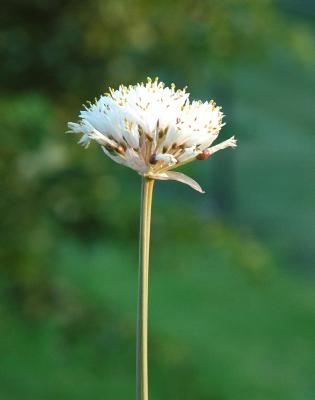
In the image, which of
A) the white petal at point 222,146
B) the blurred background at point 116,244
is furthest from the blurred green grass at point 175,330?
the white petal at point 222,146

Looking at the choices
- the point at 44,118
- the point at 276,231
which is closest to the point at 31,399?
the point at 44,118

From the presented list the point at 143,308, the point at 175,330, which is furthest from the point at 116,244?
the point at 143,308

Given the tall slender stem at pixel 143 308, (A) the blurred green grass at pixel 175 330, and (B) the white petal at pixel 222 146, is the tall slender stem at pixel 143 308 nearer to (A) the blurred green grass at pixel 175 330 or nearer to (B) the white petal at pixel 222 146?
(B) the white petal at pixel 222 146

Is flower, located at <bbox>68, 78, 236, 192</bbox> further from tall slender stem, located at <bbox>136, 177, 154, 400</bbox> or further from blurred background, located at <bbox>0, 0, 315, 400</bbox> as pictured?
blurred background, located at <bbox>0, 0, 315, 400</bbox>

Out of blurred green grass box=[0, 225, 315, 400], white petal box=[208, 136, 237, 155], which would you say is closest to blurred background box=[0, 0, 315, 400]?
blurred green grass box=[0, 225, 315, 400]

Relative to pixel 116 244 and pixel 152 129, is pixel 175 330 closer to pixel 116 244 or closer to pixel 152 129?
pixel 116 244

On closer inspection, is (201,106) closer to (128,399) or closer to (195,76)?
(195,76)
